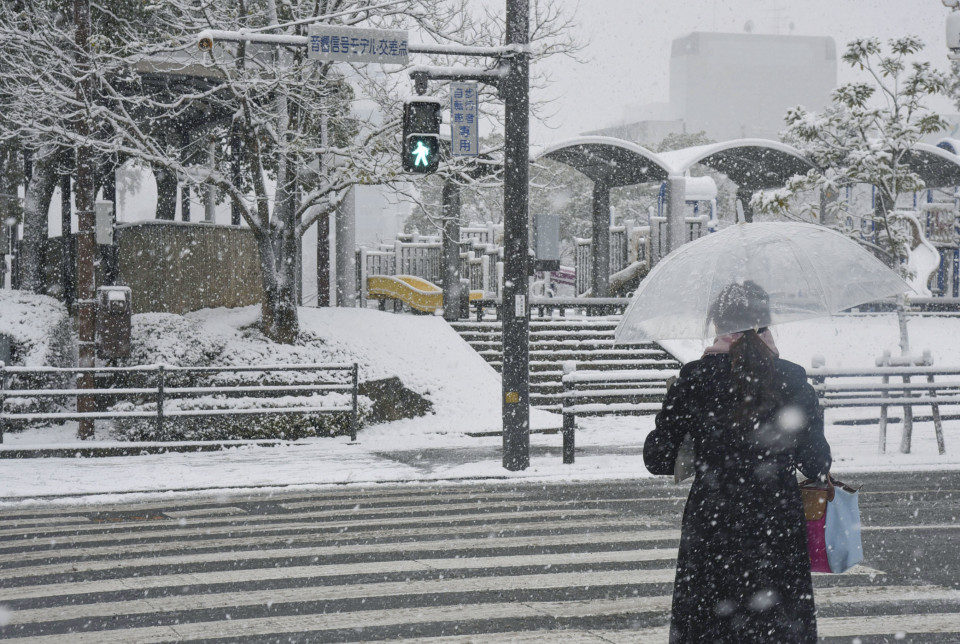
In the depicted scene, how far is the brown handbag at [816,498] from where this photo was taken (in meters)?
3.78

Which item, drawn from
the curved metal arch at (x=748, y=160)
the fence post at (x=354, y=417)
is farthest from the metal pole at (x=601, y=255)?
the fence post at (x=354, y=417)

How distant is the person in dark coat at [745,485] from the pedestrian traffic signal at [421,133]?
9.19m

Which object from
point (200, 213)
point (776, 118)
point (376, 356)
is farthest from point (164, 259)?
point (776, 118)

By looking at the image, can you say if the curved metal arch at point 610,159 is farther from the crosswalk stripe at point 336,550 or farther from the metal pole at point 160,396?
the crosswalk stripe at point 336,550

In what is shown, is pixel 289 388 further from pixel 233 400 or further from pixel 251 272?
pixel 251 272

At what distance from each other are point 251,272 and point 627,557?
16.7 meters

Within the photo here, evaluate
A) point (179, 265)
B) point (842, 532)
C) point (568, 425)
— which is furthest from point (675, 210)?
point (842, 532)

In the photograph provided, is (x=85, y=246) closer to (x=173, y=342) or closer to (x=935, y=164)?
(x=173, y=342)

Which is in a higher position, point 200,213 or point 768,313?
point 200,213

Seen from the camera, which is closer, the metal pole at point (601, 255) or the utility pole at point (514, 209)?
the utility pole at point (514, 209)

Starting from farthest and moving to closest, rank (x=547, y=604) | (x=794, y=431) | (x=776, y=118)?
(x=776, y=118) < (x=547, y=604) < (x=794, y=431)

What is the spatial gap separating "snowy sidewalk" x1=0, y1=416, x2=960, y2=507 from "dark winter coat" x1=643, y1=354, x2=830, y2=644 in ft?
27.9

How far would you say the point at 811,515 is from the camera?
12.4 ft

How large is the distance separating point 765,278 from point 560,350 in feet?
57.1
